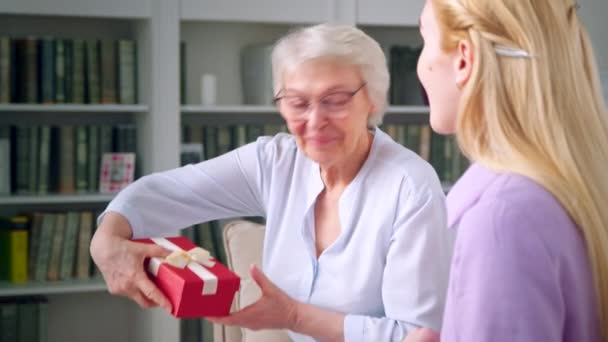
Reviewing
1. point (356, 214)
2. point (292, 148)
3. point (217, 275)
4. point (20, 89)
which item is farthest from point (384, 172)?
point (20, 89)

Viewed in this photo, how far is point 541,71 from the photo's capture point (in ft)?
2.84

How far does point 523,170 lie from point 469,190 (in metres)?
0.06

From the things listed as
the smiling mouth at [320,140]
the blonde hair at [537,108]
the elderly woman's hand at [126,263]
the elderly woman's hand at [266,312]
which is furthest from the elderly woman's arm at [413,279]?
the blonde hair at [537,108]

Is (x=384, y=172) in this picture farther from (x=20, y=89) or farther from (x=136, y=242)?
(x=20, y=89)

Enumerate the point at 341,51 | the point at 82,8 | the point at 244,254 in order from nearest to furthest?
1. the point at 341,51
2. the point at 244,254
3. the point at 82,8

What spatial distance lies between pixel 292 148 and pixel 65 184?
5.97 ft

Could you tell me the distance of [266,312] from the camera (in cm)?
144

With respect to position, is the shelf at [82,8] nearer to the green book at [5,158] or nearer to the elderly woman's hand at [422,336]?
the green book at [5,158]

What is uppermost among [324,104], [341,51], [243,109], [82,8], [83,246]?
[82,8]

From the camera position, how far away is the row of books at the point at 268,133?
3.54m

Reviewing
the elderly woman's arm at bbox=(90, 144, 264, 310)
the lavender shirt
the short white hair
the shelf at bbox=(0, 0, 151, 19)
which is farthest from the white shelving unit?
the lavender shirt

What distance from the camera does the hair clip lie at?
2.84 ft

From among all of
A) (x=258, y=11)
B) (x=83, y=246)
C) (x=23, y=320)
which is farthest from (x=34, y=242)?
(x=258, y=11)

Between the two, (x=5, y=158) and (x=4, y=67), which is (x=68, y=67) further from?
(x=5, y=158)
